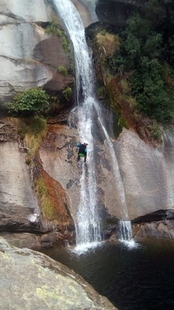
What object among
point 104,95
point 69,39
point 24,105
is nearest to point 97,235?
point 24,105

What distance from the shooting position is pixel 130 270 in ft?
40.1

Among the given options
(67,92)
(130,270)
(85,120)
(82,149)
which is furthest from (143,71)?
(130,270)

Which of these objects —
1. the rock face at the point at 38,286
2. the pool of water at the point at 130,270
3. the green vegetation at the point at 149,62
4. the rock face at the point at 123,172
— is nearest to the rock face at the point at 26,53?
the rock face at the point at 123,172

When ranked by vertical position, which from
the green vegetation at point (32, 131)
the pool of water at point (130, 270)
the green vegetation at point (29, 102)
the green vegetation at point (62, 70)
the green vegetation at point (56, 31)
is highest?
the green vegetation at point (56, 31)

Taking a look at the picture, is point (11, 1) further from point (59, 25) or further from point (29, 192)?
point (29, 192)

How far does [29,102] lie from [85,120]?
10.7ft

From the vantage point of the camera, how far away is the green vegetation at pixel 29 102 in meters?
16.5

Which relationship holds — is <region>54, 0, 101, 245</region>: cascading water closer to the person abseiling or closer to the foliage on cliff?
the person abseiling

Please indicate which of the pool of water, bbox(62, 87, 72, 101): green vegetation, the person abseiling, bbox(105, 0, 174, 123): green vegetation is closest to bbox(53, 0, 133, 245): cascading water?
the person abseiling

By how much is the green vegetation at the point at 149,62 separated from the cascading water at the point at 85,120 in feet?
4.98

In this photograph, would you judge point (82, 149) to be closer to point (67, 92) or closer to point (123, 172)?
point (123, 172)

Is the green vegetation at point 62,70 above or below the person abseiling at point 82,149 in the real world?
above

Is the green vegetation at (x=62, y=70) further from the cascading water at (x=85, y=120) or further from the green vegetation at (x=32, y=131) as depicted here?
the green vegetation at (x=32, y=131)

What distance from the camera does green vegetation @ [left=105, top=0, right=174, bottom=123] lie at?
19016mm
